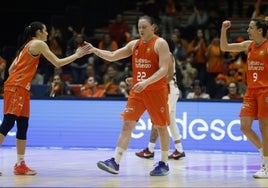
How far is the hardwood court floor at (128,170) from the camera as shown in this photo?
27.5 ft

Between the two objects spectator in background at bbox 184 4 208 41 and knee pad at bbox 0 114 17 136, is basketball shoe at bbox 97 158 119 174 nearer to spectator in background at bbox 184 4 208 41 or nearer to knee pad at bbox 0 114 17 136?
knee pad at bbox 0 114 17 136

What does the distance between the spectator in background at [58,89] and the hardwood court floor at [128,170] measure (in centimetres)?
216

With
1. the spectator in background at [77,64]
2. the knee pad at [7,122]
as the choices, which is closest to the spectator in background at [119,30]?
the spectator in background at [77,64]

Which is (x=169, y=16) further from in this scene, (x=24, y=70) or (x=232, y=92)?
(x=24, y=70)

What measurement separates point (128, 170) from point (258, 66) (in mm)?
2351

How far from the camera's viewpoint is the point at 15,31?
69.5ft

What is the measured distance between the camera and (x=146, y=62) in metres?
9.11

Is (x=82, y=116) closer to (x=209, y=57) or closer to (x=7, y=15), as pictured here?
(x=209, y=57)

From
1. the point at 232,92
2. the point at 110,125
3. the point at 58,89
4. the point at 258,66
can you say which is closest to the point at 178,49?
the point at 232,92

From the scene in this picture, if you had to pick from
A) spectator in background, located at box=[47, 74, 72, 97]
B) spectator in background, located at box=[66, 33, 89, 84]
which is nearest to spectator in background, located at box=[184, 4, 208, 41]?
spectator in background, located at box=[66, 33, 89, 84]

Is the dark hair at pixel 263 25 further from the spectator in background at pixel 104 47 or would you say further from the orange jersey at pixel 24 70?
the spectator in background at pixel 104 47

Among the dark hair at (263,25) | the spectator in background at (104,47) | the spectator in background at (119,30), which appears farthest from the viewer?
the spectator in background at (119,30)

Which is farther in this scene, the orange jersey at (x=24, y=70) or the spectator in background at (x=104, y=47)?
the spectator in background at (x=104, y=47)

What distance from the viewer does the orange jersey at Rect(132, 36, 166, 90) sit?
910cm
